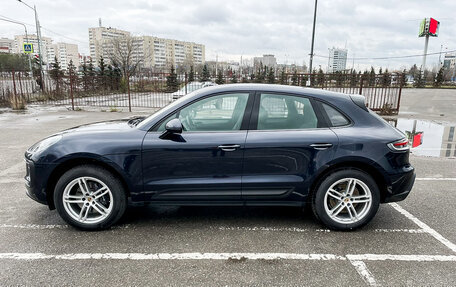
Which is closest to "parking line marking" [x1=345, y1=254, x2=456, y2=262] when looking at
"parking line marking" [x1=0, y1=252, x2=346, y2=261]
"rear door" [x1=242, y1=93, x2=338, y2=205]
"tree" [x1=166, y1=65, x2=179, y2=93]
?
"parking line marking" [x1=0, y1=252, x2=346, y2=261]

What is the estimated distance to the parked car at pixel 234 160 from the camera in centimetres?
329

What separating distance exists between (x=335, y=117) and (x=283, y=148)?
2.37 ft

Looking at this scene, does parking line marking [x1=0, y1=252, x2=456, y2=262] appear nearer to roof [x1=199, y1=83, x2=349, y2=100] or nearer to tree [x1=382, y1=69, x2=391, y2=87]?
roof [x1=199, y1=83, x2=349, y2=100]

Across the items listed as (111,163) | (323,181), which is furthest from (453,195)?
(111,163)

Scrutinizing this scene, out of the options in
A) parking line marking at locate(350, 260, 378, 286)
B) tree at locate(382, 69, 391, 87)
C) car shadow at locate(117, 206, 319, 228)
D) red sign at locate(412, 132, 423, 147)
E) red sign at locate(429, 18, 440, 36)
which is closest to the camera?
parking line marking at locate(350, 260, 378, 286)

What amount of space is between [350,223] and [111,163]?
270 cm

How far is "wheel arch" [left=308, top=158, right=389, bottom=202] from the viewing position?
11.0ft

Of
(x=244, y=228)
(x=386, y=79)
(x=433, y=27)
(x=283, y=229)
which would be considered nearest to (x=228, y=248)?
(x=244, y=228)

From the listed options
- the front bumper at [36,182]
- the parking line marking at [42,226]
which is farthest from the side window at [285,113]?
the front bumper at [36,182]

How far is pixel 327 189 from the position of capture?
3.39 meters

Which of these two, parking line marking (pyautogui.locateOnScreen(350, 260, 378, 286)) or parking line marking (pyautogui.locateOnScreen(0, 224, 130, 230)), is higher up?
parking line marking (pyautogui.locateOnScreen(350, 260, 378, 286))

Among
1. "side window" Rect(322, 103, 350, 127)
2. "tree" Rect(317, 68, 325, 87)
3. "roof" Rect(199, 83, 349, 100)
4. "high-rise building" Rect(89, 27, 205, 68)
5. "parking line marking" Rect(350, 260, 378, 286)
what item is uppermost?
"high-rise building" Rect(89, 27, 205, 68)

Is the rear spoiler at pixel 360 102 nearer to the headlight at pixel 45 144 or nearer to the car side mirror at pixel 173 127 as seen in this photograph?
the car side mirror at pixel 173 127

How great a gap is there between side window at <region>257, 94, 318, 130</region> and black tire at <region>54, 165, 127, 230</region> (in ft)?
5.53
